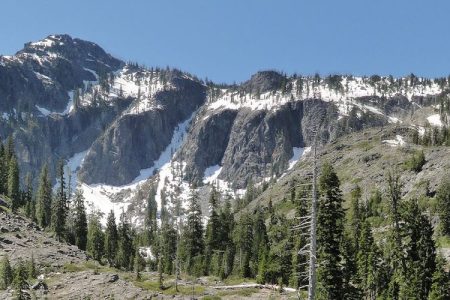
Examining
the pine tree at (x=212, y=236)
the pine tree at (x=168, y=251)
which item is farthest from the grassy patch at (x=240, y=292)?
the pine tree at (x=168, y=251)

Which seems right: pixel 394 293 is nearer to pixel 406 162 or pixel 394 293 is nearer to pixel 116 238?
pixel 116 238

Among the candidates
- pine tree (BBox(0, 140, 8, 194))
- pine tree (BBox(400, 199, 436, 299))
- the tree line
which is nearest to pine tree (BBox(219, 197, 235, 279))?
the tree line

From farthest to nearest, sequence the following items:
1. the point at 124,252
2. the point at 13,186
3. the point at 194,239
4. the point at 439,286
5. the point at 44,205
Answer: the point at 44,205 < the point at 124,252 < the point at 13,186 < the point at 194,239 < the point at 439,286

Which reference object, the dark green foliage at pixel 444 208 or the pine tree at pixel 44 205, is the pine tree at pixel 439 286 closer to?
the dark green foliage at pixel 444 208

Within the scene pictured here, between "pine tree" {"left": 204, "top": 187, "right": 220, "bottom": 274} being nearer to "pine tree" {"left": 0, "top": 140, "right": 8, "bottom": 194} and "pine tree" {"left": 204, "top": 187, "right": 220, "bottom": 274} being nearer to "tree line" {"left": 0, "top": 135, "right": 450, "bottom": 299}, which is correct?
"tree line" {"left": 0, "top": 135, "right": 450, "bottom": 299}

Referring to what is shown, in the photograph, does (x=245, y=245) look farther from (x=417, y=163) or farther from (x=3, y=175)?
(x=417, y=163)

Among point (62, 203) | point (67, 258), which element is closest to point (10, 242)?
point (67, 258)

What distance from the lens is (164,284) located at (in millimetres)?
90688

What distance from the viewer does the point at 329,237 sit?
51250 mm

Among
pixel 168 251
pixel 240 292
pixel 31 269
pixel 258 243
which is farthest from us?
pixel 168 251

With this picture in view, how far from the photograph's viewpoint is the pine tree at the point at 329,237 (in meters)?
50.5

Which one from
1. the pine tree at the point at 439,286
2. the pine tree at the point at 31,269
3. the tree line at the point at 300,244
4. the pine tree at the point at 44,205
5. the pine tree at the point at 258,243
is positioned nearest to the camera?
the tree line at the point at 300,244

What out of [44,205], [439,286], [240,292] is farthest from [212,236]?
[439,286]

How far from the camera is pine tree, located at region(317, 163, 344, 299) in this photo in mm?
50497
